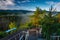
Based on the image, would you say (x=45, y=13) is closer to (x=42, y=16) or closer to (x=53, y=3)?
(x=42, y=16)

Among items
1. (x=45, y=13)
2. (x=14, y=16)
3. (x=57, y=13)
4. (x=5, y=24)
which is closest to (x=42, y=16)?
(x=45, y=13)

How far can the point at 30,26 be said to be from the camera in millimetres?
2158

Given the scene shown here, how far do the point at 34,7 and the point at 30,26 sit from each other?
0.93 feet

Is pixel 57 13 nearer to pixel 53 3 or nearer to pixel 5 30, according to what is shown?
pixel 53 3

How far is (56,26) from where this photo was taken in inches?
83.0

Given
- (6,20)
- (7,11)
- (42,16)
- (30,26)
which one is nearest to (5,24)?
(6,20)

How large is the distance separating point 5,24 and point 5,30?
9 centimetres

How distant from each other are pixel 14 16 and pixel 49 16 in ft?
1.68

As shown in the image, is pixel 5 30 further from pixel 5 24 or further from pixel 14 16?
pixel 14 16

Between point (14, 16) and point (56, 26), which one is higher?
point (14, 16)

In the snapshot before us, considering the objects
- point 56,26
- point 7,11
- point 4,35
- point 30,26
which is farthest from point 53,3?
point 4,35

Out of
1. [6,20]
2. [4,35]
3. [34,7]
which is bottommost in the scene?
[4,35]

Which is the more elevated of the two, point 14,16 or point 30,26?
point 14,16

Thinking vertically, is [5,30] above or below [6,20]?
below
